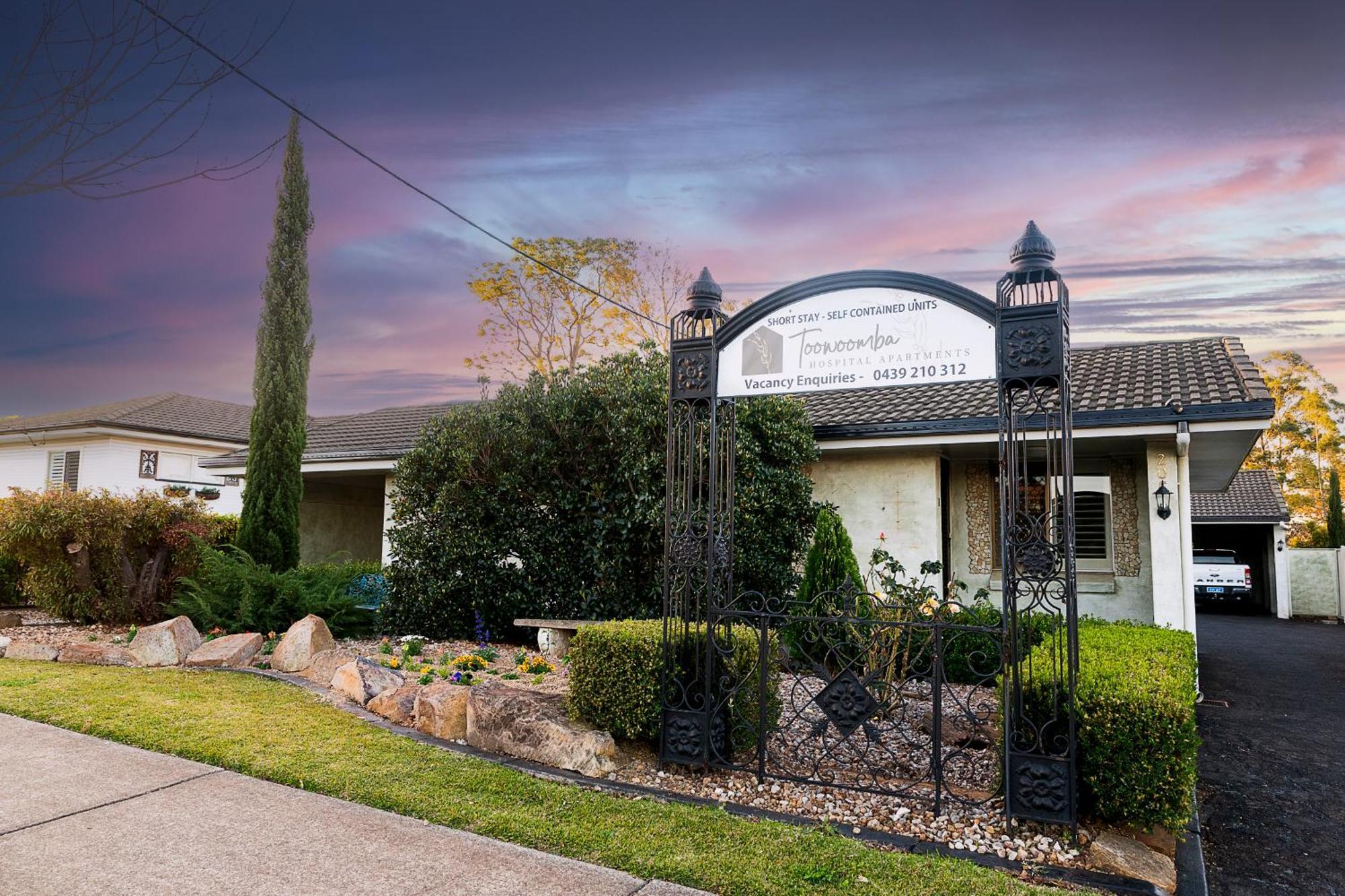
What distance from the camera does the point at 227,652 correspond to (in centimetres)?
792

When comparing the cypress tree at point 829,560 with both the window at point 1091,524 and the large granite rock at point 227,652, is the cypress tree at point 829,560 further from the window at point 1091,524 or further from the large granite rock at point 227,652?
the large granite rock at point 227,652

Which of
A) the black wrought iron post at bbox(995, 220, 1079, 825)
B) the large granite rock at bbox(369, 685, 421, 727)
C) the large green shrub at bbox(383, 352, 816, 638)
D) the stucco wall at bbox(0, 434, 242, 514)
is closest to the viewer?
the black wrought iron post at bbox(995, 220, 1079, 825)

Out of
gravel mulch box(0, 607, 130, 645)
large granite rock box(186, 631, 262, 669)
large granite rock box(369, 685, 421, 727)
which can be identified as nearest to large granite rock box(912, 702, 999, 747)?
large granite rock box(369, 685, 421, 727)

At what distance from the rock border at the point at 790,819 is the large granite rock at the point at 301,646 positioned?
1.81m

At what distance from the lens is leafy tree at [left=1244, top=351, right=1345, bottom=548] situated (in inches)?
1266

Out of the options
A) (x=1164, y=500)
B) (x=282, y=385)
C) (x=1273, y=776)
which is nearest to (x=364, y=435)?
(x=282, y=385)

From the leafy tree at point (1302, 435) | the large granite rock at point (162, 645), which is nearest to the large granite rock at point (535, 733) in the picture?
the large granite rock at point (162, 645)

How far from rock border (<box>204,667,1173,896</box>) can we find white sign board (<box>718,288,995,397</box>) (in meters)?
2.45

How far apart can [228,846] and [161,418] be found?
78.0 ft

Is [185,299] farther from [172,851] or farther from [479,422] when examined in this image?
[172,851]

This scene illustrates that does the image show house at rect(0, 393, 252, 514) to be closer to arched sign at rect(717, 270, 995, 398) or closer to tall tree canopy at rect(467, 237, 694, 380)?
tall tree canopy at rect(467, 237, 694, 380)

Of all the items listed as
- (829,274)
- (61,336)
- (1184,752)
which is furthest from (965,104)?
(61,336)

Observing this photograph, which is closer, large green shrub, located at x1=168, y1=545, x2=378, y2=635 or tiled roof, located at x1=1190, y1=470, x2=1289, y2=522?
large green shrub, located at x1=168, y1=545, x2=378, y2=635

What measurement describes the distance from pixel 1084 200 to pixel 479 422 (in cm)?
794
